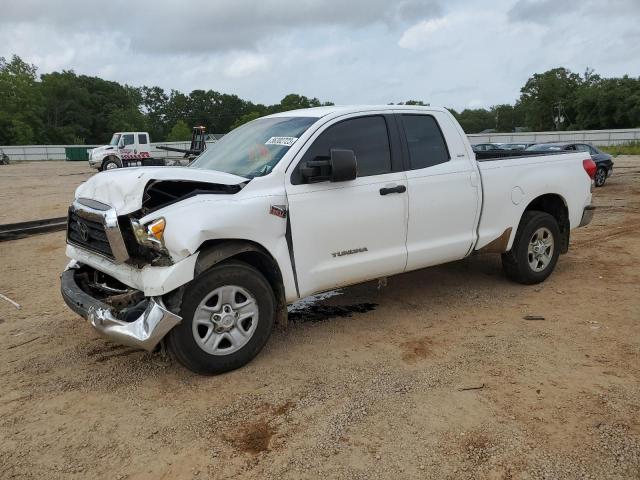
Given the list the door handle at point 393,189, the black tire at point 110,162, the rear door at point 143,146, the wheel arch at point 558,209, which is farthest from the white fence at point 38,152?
the door handle at point 393,189

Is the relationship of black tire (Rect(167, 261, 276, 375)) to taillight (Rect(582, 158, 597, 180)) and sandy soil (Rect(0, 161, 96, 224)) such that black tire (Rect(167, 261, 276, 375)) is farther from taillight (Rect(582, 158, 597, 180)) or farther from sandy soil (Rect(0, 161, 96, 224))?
sandy soil (Rect(0, 161, 96, 224))

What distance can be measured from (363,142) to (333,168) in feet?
2.15

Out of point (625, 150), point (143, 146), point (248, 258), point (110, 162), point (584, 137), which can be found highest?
point (143, 146)

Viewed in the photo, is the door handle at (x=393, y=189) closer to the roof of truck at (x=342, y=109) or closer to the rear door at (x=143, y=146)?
the roof of truck at (x=342, y=109)

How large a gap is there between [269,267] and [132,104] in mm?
97956

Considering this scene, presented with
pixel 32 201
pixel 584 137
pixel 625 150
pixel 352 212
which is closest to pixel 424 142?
pixel 352 212

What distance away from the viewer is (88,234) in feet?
13.4

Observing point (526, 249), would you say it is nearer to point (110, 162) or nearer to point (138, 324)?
point (138, 324)

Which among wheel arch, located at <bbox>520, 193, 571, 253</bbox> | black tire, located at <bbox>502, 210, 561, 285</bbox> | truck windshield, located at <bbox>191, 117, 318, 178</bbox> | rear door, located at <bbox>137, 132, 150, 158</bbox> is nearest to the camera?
truck windshield, located at <bbox>191, 117, 318, 178</bbox>

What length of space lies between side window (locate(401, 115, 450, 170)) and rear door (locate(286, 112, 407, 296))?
6.8 inches

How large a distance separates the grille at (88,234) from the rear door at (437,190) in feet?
8.17

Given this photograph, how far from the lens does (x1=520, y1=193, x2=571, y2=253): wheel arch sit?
6.07 meters

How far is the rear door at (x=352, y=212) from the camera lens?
4.18 meters

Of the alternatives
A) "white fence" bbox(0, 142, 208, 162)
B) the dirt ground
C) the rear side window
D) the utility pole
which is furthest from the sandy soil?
the utility pole
